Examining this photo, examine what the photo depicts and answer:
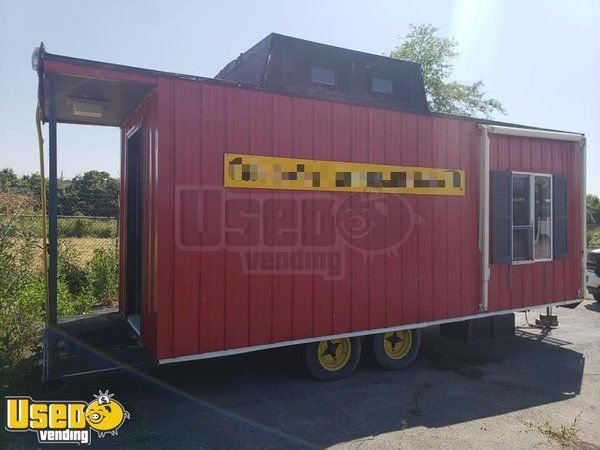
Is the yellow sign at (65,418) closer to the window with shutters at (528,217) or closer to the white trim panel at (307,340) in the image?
the white trim panel at (307,340)

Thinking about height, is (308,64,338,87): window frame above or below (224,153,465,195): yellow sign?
above

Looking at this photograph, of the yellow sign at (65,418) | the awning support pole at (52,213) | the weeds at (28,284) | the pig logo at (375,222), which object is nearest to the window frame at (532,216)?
the pig logo at (375,222)

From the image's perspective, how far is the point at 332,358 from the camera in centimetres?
561

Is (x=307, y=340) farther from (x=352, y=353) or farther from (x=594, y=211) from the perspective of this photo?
(x=594, y=211)

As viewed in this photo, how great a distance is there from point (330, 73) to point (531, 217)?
352cm

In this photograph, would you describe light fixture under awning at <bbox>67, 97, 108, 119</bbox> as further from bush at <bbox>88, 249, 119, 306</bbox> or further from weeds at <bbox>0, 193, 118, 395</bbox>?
bush at <bbox>88, 249, 119, 306</bbox>

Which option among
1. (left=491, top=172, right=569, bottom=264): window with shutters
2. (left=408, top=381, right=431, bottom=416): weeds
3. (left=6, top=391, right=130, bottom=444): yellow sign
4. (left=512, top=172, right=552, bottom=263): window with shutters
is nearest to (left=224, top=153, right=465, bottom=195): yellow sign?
(left=491, top=172, right=569, bottom=264): window with shutters

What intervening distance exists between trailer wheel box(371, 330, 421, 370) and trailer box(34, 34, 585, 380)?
0.02 metres

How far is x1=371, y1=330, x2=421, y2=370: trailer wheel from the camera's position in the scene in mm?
5875

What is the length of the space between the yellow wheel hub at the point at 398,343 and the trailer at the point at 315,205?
0.02m

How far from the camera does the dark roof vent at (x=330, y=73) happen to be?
570cm

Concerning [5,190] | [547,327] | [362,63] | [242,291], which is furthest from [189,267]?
[547,327]

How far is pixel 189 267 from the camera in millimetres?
4531

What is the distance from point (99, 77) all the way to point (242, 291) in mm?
2416
